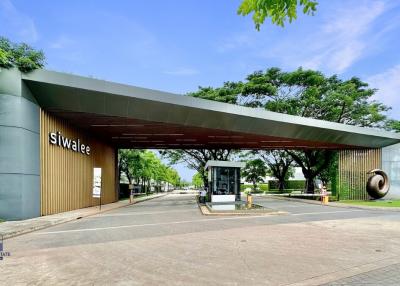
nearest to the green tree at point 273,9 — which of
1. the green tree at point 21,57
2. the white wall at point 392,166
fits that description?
the green tree at point 21,57

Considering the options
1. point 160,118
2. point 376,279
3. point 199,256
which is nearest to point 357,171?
point 160,118

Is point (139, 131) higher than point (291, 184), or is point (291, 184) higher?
point (139, 131)

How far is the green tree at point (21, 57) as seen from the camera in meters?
17.5

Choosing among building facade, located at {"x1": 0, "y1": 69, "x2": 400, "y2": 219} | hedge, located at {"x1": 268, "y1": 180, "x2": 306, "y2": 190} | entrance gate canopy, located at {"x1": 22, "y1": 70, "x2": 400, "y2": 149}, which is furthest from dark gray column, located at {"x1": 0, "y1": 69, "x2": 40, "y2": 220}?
hedge, located at {"x1": 268, "y1": 180, "x2": 306, "y2": 190}

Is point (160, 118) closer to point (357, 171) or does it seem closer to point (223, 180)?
point (223, 180)

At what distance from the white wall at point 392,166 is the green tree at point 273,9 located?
122 ft

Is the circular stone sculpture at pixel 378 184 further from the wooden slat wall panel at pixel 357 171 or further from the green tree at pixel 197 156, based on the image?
the green tree at pixel 197 156

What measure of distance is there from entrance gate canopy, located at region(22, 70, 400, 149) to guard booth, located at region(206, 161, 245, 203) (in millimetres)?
2613

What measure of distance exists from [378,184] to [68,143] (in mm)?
28242

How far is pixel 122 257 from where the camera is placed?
890 cm

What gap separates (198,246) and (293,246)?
2682 mm

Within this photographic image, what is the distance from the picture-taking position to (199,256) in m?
8.94

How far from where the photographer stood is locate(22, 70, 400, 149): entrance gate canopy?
19.6 meters

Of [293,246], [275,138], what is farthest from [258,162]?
[293,246]
